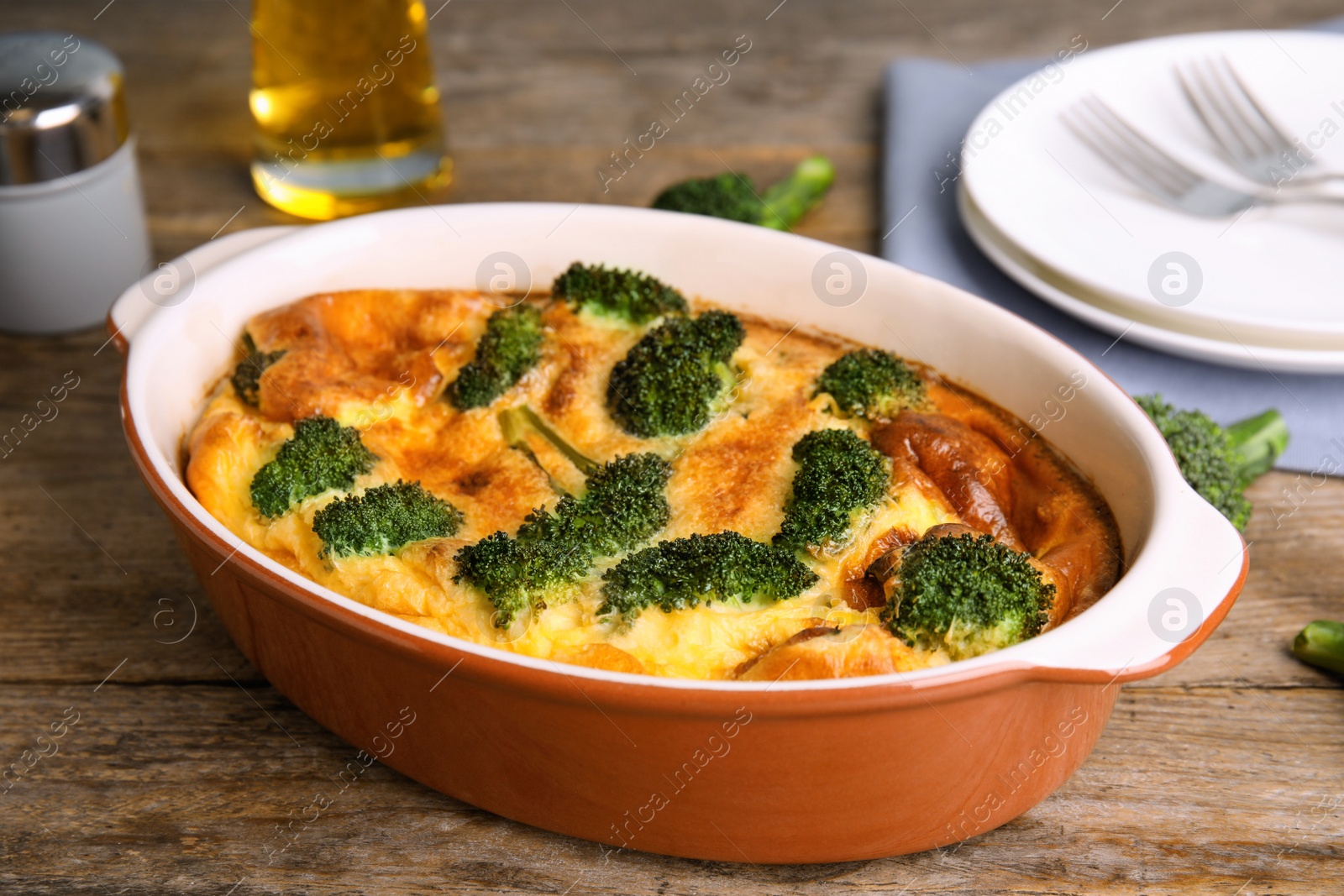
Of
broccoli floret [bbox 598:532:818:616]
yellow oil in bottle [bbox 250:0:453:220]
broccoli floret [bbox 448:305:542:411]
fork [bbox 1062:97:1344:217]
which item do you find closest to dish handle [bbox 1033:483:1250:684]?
broccoli floret [bbox 598:532:818:616]

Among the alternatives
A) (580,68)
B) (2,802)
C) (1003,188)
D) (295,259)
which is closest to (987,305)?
(1003,188)

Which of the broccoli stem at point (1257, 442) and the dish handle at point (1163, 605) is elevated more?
the dish handle at point (1163, 605)

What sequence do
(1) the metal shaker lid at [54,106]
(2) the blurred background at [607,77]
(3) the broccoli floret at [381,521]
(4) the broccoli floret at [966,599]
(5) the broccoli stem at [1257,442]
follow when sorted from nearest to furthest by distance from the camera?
(4) the broccoli floret at [966,599] < (3) the broccoli floret at [381,521] < (5) the broccoli stem at [1257,442] < (1) the metal shaker lid at [54,106] < (2) the blurred background at [607,77]

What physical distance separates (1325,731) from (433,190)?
321 cm

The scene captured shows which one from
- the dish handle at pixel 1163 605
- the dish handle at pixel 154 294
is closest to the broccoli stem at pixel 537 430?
the dish handle at pixel 154 294

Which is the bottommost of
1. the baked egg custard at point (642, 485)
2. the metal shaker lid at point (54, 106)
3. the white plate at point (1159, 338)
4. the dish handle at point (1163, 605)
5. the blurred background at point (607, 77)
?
the blurred background at point (607, 77)

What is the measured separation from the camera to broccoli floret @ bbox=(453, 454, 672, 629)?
2402 millimetres

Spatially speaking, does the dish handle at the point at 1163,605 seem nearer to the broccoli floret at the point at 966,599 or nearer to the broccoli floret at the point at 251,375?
the broccoli floret at the point at 966,599

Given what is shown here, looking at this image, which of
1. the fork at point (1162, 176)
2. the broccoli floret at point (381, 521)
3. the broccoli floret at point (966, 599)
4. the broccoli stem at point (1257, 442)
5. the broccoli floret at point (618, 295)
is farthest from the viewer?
the fork at point (1162, 176)

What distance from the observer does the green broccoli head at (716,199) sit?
3.90m

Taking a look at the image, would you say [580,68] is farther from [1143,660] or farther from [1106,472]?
[1143,660]

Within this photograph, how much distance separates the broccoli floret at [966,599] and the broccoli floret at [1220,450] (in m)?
0.72

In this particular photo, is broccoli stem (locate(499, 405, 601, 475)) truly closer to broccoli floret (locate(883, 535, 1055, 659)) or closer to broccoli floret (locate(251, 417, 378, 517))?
broccoli floret (locate(251, 417, 378, 517))

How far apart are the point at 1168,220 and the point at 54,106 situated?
3164mm
